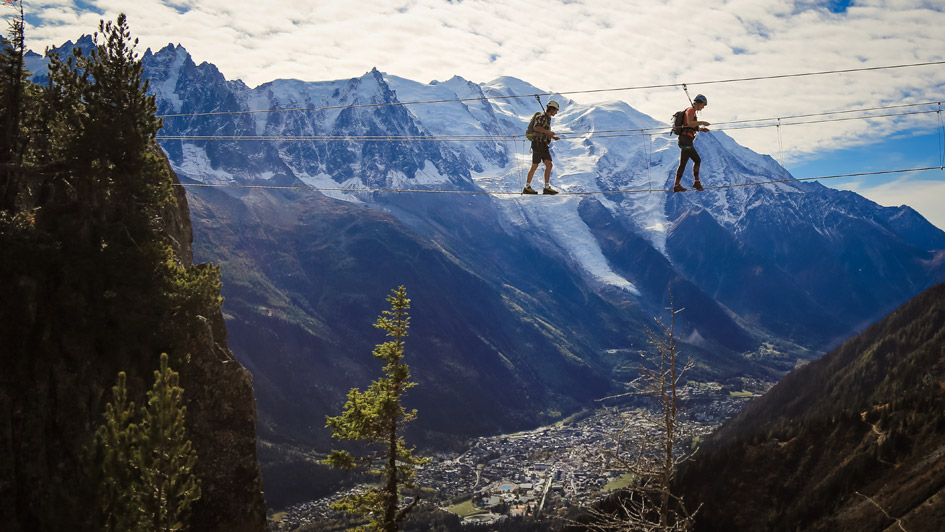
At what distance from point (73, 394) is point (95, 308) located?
4.00 metres

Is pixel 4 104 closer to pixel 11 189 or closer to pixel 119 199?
pixel 11 189

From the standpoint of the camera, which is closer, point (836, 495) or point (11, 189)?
point (11, 189)

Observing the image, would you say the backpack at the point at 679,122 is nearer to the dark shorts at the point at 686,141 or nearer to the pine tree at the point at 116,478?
the dark shorts at the point at 686,141

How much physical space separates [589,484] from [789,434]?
86021 millimetres

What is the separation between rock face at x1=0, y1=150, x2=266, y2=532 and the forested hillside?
0.05 metres

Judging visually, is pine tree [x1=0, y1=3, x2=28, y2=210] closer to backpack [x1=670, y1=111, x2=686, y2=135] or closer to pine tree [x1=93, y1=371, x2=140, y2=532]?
pine tree [x1=93, y1=371, x2=140, y2=532]

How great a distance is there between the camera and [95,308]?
29672 mm

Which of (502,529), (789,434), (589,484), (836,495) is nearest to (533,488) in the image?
(589,484)

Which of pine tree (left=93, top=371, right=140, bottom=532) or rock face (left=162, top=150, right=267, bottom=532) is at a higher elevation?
pine tree (left=93, top=371, right=140, bottom=532)

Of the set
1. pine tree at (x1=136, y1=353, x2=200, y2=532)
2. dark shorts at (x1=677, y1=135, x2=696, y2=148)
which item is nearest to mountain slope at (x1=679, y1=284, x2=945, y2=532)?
dark shorts at (x1=677, y1=135, x2=696, y2=148)

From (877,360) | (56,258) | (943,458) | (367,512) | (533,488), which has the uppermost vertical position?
(56,258)

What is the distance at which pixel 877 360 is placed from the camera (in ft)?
555

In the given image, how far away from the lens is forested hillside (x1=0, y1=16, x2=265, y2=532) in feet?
86.9

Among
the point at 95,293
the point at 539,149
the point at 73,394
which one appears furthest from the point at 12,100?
the point at 539,149
